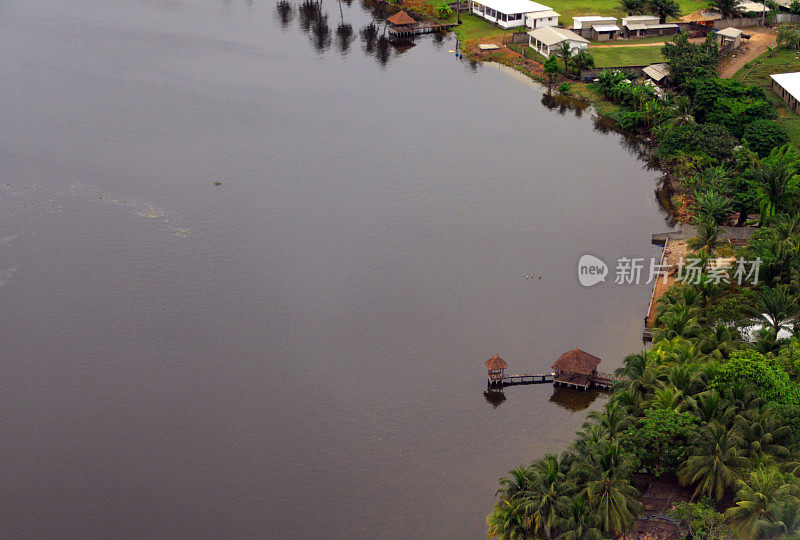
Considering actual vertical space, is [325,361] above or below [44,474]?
above

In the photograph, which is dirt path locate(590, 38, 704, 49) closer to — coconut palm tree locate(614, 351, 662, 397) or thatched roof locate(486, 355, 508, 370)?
thatched roof locate(486, 355, 508, 370)

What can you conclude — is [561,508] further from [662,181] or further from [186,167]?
[186,167]

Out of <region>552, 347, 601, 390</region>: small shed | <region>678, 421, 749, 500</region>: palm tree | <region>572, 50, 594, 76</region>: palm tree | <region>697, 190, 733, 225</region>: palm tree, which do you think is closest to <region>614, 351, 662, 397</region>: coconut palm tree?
<region>552, 347, 601, 390</region>: small shed

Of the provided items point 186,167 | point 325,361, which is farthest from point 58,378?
point 186,167

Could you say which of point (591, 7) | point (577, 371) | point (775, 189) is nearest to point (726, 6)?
point (591, 7)

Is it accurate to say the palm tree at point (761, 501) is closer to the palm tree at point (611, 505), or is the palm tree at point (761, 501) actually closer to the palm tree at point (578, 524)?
the palm tree at point (611, 505)

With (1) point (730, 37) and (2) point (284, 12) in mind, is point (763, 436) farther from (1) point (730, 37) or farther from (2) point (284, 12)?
(2) point (284, 12)
